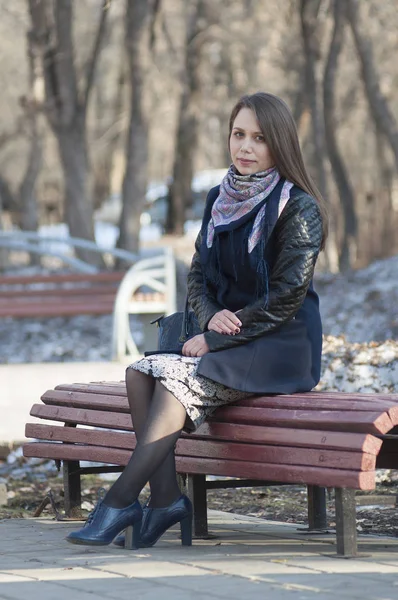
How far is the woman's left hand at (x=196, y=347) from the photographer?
198 inches

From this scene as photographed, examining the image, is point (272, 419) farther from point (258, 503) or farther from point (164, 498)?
point (258, 503)

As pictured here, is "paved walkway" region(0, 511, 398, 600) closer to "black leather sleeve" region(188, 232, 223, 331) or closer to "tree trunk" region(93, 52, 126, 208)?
"black leather sleeve" region(188, 232, 223, 331)

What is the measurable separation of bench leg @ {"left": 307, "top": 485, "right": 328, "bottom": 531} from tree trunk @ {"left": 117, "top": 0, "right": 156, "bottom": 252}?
1303 cm

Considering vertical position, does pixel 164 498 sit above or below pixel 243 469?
below

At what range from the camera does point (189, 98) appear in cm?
2556

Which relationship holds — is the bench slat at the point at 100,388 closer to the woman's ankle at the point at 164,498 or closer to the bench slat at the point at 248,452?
the bench slat at the point at 248,452

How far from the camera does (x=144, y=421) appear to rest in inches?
194

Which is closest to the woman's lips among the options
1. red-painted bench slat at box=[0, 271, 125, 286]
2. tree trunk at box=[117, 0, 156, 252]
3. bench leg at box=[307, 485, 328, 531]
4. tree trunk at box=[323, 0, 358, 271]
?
bench leg at box=[307, 485, 328, 531]

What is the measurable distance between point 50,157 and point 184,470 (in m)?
46.0

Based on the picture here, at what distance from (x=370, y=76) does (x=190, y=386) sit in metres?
14.3

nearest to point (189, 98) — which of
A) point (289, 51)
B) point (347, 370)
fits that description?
point (289, 51)

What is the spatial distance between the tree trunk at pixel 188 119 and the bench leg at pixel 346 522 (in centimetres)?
2143

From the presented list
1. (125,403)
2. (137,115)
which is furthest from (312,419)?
(137,115)

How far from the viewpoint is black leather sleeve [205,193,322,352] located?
4.93m
